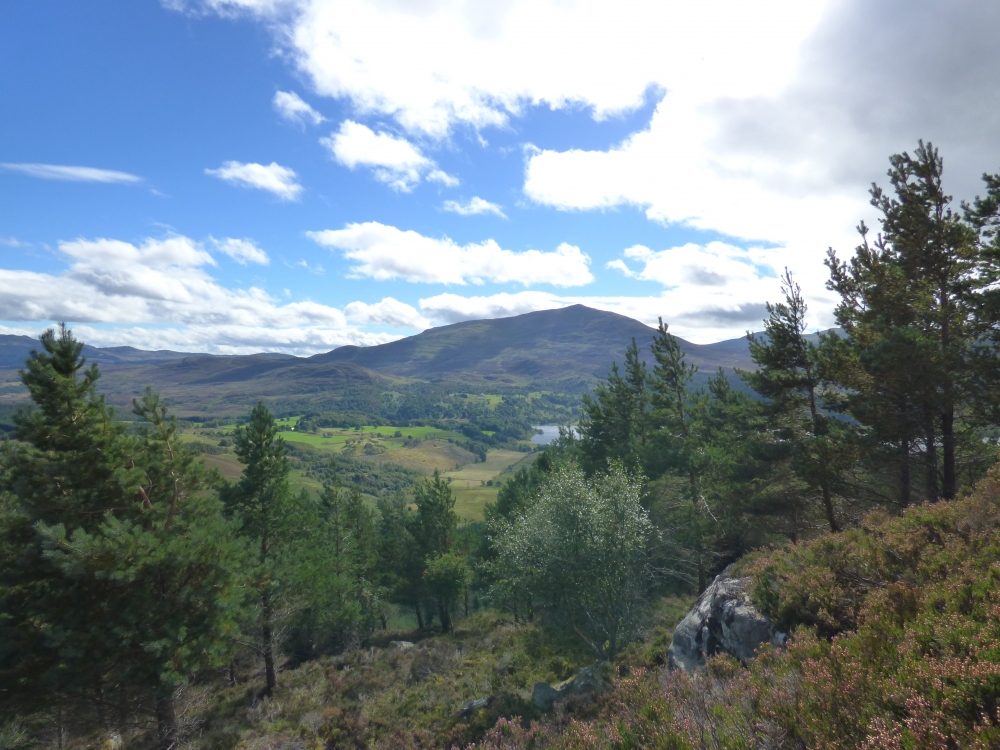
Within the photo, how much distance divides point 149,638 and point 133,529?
2.90m

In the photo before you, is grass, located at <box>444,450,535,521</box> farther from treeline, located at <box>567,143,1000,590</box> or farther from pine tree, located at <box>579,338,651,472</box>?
treeline, located at <box>567,143,1000,590</box>

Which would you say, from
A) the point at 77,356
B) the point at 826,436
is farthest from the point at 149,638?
the point at 826,436

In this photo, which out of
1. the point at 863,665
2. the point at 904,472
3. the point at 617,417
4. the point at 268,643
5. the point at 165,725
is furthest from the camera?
the point at 617,417

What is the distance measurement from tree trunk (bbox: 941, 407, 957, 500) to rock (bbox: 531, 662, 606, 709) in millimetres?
12225

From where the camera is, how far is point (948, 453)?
47.1 ft

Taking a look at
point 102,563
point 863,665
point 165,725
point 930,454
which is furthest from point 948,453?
point 165,725

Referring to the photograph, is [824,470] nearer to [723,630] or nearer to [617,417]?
[723,630]

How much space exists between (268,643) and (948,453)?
91.5 ft

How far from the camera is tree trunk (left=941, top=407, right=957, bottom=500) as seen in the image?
14.2 meters

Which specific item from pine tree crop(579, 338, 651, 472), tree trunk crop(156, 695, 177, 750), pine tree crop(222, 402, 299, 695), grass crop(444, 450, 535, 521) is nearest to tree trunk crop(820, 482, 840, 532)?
pine tree crop(579, 338, 651, 472)

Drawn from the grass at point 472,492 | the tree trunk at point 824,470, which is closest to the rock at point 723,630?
the tree trunk at point 824,470

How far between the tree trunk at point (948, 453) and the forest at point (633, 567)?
0.06 metres

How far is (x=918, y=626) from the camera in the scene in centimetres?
639

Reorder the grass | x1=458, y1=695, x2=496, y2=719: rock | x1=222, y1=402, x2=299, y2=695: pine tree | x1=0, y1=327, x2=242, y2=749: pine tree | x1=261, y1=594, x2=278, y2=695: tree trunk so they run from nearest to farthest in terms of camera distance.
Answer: x1=0, y1=327, x2=242, y2=749: pine tree
x1=458, y1=695, x2=496, y2=719: rock
x1=261, y1=594, x2=278, y2=695: tree trunk
x1=222, y1=402, x2=299, y2=695: pine tree
the grass
